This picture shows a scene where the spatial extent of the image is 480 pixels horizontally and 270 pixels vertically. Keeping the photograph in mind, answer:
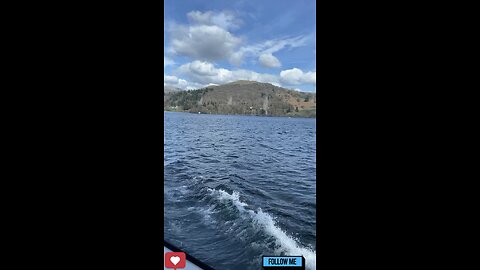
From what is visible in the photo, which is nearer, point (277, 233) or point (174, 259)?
point (174, 259)

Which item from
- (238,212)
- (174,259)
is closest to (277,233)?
(238,212)

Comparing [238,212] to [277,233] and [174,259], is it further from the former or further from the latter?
[174,259]

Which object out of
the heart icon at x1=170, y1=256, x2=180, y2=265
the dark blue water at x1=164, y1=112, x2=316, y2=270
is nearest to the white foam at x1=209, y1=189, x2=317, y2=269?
the dark blue water at x1=164, y1=112, x2=316, y2=270

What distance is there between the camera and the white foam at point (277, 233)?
212 inches

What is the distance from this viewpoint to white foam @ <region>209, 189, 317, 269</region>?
212 inches

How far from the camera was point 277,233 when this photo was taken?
6297 millimetres

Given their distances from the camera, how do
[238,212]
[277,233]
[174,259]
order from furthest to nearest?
[238,212] → [277,233] → [174,259]

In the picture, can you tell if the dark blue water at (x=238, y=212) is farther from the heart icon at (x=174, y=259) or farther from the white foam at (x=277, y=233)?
the heart icon at (x=174, y=259)

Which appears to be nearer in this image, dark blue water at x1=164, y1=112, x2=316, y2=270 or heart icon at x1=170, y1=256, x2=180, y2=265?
heart icon at x1=170, y1=256, x2=180, y2=265

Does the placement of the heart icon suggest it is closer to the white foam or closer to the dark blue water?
the dark blue water

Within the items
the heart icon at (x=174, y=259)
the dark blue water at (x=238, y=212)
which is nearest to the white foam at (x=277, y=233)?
the dark blue water at (x=238, y=212)

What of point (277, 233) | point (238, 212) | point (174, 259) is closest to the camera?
point (174, 259)
